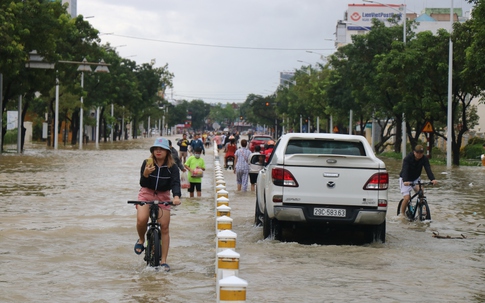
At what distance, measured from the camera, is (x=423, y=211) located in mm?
17984

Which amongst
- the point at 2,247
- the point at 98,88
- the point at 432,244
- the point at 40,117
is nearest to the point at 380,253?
the point at 432,244

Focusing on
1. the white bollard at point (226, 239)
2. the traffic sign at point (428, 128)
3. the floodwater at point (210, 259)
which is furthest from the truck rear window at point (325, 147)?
the traffic sign at point (428, 128)

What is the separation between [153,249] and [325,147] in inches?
183

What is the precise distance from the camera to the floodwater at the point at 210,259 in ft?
33.1

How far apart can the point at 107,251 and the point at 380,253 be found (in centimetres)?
382

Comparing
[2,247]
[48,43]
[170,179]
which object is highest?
[48,43]

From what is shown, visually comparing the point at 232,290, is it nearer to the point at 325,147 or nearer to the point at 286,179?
the point at 286,179

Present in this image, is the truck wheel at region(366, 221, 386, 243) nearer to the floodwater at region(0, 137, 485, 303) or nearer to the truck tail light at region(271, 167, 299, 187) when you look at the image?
the floodwater at region(0, 137, 485, 303)

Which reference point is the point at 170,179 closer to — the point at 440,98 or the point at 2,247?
the point at 2,247

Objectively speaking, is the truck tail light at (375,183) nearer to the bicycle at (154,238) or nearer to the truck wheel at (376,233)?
the truck wheel at (376,233)

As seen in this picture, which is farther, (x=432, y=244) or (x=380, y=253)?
(x=432, y=244)

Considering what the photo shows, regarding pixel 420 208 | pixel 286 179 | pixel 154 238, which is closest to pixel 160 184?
pixel 154 238

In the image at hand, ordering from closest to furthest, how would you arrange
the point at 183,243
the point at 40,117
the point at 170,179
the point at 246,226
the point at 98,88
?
the point at 170,179 → the point at 183,243 → the point at 246,226 → the point at 98,88 → the point at 40,117

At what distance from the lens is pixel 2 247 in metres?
13.6
